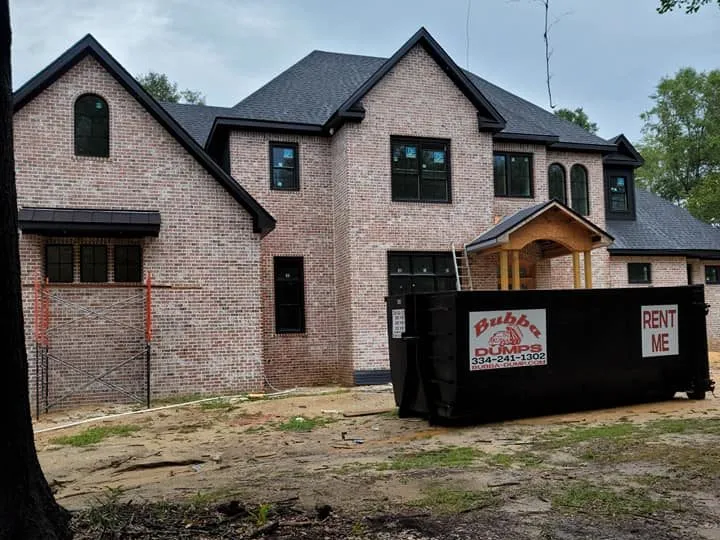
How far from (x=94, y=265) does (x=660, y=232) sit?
17782 mm

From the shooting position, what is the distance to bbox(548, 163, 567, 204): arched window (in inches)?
799

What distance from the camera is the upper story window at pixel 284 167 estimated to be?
57.5ft

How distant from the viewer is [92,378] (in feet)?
44.8

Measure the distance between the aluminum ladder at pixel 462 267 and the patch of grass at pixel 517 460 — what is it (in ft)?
32.6

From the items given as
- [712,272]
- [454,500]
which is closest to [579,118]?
[712,272]

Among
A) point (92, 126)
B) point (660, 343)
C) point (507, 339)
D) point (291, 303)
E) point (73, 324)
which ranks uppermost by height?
point (92, 126)

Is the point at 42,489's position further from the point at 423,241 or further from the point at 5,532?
the point at 423,241

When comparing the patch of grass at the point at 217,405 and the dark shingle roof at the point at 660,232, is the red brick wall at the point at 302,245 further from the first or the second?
the dark shingle roof at the point at 660,232

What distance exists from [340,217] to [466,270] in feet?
11.6

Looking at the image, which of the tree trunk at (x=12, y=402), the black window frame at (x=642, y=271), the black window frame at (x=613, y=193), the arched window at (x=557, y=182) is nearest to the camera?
the tree trunk at (x=12, y=402)

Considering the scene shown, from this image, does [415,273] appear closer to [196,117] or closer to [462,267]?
[462,267]

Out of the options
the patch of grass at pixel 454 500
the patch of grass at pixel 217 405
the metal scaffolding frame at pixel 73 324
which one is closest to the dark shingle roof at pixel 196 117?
the metal scaffolding frame at pixel 73 324

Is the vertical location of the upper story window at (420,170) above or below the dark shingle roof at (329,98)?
below

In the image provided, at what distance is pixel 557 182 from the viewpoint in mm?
A: 20406
